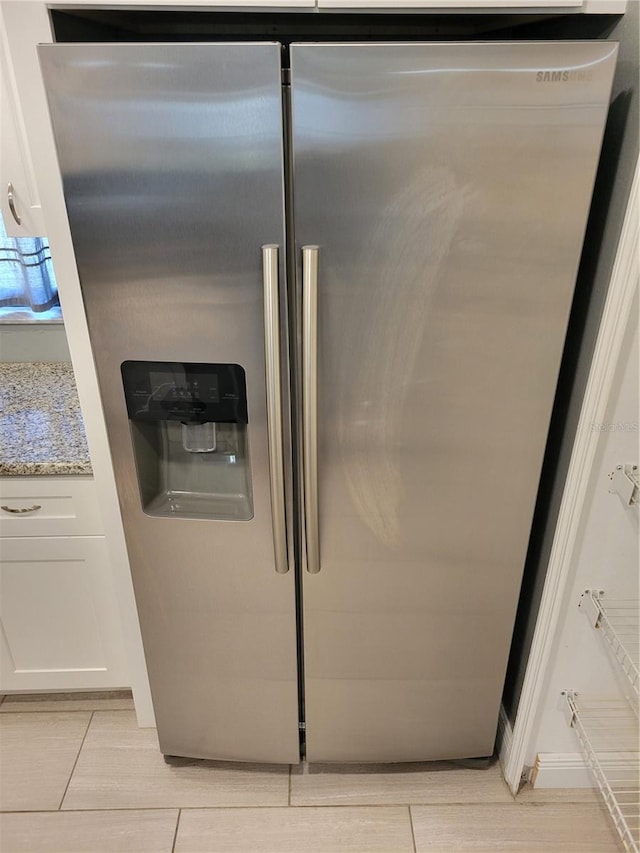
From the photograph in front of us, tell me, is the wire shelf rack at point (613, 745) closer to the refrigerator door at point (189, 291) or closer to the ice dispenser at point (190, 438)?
the refrigerator door at point (189, 291)

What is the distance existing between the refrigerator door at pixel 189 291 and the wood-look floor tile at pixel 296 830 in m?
0.32

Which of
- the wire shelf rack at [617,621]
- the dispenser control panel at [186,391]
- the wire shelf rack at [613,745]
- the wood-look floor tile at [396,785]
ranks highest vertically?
the dispenser control panel at [186,391]

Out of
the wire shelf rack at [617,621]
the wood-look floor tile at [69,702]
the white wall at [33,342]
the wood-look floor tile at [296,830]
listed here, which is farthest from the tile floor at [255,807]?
the white wall at [33,342]

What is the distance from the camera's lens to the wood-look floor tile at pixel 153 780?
169 centimetres

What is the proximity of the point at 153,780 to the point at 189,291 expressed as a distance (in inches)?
54.2

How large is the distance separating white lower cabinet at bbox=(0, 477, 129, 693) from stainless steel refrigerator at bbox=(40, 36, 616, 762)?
0.27 m

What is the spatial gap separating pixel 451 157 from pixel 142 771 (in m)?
1.75

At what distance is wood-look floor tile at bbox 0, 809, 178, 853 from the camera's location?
159cm

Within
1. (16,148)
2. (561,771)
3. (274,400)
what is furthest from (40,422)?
(561,771)

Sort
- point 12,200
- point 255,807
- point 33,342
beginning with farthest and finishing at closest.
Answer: point 33,342
point 255,807
point 12,200

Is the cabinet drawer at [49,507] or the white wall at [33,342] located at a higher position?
the white wall at [33,342]

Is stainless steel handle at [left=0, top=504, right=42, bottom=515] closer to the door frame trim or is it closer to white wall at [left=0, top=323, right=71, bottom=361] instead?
white wall at [left=0, top=323, right=71, bottom=361]

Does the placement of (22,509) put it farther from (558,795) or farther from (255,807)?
(558,795)

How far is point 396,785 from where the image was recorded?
172 cm
